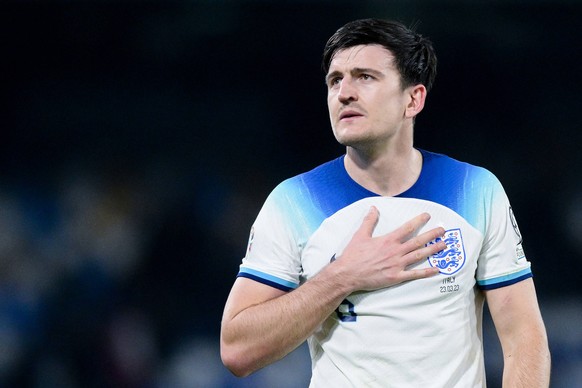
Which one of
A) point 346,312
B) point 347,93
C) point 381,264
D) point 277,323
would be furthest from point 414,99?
point 277,323

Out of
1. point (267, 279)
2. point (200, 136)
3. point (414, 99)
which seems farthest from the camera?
point (200, 136)

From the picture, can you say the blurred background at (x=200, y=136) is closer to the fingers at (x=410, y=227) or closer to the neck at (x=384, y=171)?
the neck at (x=384, y=171)

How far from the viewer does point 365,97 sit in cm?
266

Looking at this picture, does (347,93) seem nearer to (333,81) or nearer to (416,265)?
(333,81)

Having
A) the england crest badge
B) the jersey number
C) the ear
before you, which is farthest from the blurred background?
the england crest badge

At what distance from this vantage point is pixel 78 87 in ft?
18.7

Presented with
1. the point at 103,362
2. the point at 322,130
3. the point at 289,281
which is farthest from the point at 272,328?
the point at 322,130

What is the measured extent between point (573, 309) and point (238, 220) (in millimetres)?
2147

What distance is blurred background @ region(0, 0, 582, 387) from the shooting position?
535 centimetres

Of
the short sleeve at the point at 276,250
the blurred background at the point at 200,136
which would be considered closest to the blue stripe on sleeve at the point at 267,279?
the short sleeve at the point at 276,250

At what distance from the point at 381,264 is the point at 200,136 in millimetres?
3304

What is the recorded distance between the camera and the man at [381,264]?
2.50 meters

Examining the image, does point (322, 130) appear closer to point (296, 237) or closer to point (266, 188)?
point (266, 188)

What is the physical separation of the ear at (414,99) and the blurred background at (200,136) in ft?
8.91
